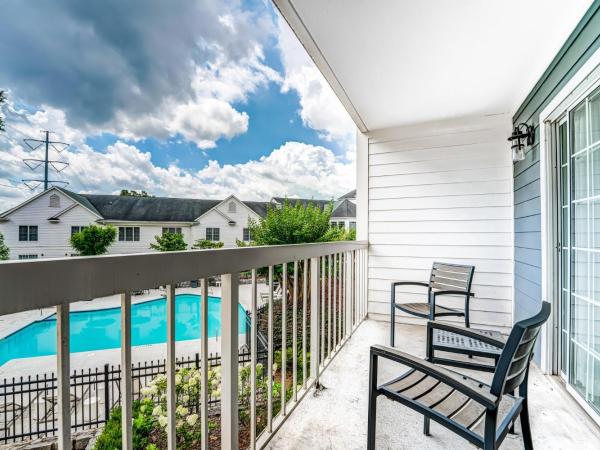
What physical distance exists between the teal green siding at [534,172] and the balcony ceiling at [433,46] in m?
0.09

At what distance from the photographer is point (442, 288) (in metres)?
3.00

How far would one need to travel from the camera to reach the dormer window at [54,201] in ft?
11.0

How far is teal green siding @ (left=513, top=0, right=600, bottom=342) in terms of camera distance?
5.84 feet

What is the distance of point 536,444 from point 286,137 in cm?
1361

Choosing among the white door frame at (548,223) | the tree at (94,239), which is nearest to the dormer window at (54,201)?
the tree at (94,239)

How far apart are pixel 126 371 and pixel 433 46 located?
260 cm

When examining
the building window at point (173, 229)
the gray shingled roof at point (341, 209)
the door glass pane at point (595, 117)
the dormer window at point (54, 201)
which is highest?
the door glass pane at point (595, 117)

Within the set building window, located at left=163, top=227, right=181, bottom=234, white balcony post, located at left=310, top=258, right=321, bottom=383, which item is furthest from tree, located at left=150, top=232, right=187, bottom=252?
white balcony post, located at left=310, top=258, right=321, bottom=383

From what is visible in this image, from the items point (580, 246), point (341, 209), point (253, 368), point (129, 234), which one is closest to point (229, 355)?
point (253, 368)

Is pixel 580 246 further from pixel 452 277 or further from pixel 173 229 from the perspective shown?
pixel 173 229

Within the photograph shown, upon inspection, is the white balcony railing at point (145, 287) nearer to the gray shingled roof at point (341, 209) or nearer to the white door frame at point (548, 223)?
the white door frame at point (548, 223)

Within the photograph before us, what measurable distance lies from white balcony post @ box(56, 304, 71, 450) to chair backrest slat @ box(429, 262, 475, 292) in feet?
9.49

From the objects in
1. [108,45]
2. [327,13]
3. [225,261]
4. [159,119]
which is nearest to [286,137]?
[159,119]

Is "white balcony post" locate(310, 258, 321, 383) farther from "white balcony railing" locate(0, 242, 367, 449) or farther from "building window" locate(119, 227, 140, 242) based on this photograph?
"building window" locate(119, 227, 140, 242)
